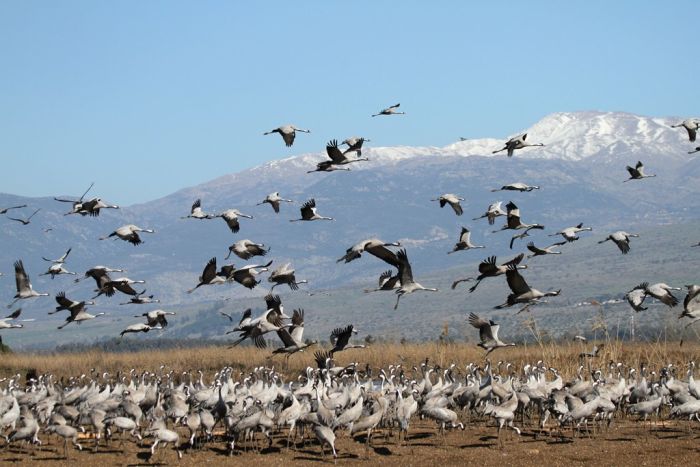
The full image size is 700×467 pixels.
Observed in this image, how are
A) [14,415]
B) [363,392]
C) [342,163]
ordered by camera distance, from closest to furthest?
1. [14,415]
2. [363,392]
3. [342,163]

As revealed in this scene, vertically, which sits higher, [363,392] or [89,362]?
[363,392]

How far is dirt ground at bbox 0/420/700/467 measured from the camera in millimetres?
20703

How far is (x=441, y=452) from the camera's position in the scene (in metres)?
21.8

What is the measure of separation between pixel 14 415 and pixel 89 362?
22.7 meters

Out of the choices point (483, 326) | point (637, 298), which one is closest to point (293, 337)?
point (483, 326)

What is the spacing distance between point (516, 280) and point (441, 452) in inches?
206

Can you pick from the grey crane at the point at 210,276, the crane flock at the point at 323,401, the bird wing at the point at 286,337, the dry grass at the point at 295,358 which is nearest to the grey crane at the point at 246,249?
the crane flock at the point at 323,401

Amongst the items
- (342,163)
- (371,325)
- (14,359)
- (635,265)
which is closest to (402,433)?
(342,163)

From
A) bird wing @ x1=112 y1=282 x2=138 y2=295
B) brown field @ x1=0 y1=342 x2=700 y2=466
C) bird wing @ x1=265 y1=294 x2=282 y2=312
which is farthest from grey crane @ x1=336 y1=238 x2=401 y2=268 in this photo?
bird wing @ x1=112 y1=282 x2=138 y2=295

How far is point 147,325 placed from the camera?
28.6 metres

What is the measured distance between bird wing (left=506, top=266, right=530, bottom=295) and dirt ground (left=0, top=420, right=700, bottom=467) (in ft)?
10.8

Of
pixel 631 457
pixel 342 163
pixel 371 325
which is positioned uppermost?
pixel 342 163

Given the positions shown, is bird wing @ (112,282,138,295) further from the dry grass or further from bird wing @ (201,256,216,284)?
the dry grass

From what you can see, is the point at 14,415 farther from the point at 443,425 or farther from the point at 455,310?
the point at 455,310
